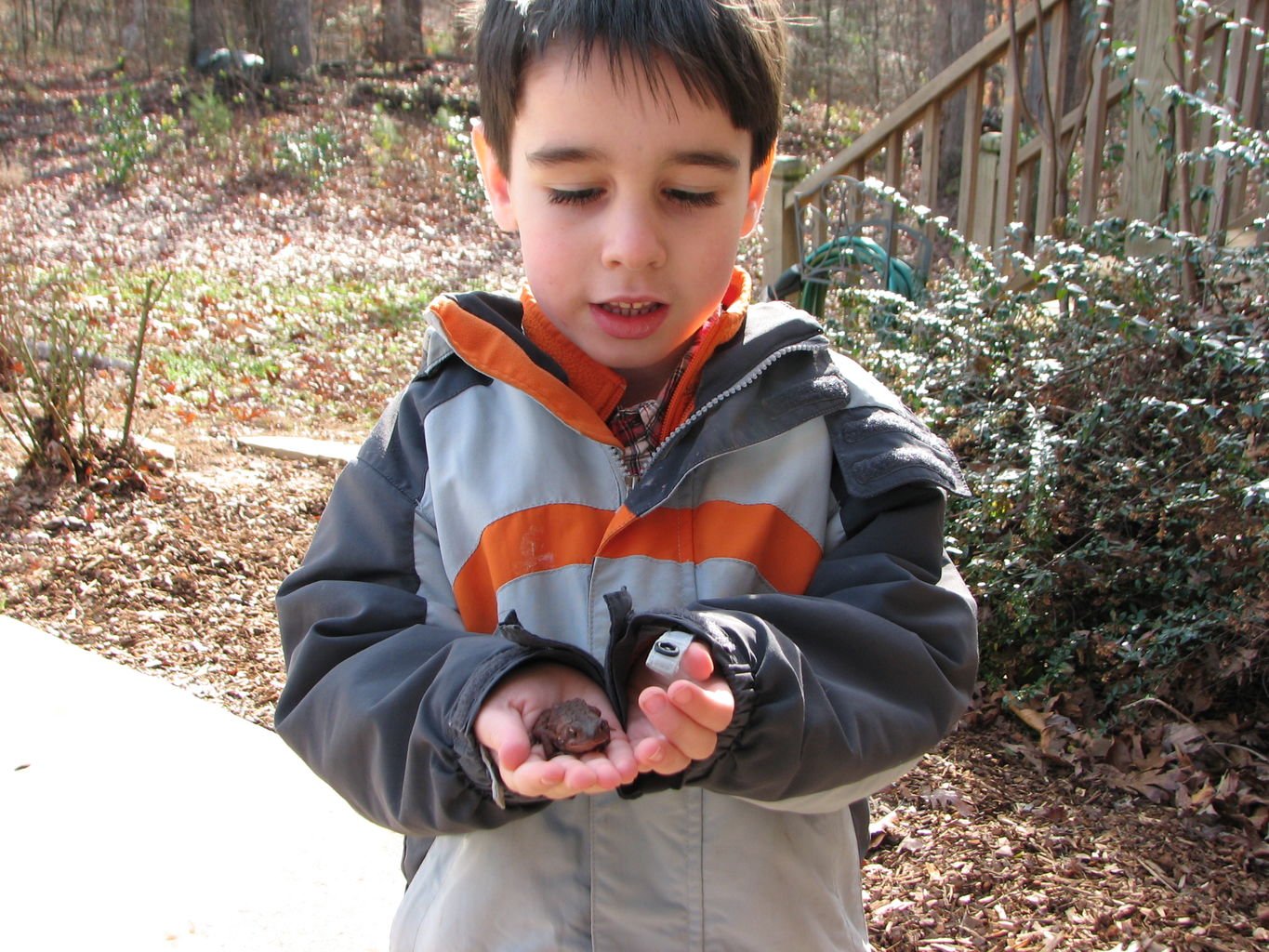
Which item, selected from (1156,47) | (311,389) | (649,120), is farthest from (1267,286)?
(311,389)

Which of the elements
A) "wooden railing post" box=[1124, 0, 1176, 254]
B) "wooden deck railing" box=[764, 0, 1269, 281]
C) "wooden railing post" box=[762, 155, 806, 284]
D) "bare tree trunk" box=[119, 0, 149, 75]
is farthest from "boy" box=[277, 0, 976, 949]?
"bare tree trunk" box=[119, 0, 149, 75]

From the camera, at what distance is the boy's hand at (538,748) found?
113cm

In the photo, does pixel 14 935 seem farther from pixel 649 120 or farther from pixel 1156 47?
pixel 1156 47

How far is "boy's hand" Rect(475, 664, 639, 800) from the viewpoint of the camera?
113 cm

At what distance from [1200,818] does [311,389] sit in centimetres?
582

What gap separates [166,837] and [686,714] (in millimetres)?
1896

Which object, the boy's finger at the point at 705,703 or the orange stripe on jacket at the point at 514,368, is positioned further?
the orange stripe on jacket at the point at 514,368

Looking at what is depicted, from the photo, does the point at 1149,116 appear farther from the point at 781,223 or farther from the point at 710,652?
the point at 710,652

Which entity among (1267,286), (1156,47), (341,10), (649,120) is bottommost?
(1267,286)

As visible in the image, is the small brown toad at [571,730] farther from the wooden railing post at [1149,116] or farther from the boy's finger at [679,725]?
the wooden railing post at [1149,116]

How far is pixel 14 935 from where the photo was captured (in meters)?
2.31

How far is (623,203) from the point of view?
159 cm

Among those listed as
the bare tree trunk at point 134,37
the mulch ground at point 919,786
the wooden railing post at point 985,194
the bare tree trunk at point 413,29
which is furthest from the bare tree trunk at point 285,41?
the mulch ground at point 919,786

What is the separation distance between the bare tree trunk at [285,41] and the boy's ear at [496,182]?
16229 mm
